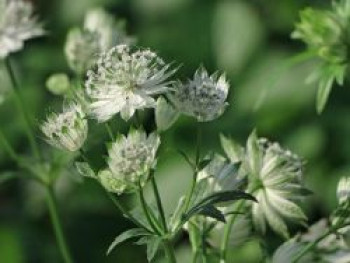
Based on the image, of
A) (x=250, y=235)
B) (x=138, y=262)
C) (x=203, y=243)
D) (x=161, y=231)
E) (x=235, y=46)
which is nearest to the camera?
(x=161, y=231)

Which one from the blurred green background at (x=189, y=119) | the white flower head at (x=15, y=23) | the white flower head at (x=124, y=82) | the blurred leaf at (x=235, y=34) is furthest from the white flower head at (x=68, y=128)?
the blurred leaf at (x=235, y=34)

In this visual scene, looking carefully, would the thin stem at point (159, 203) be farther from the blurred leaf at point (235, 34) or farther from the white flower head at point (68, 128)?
the blurred leaf at point (235, 34)

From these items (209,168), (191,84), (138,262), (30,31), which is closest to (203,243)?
(209,168)

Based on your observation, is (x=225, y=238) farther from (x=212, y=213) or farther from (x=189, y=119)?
(x=189, y=119)

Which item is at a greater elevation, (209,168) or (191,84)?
(191,84)

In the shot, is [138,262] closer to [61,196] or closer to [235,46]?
[61,196]

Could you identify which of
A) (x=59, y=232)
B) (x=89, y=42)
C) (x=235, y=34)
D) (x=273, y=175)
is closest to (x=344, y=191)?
(x=273, y=175)

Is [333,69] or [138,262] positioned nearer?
[333,69]
